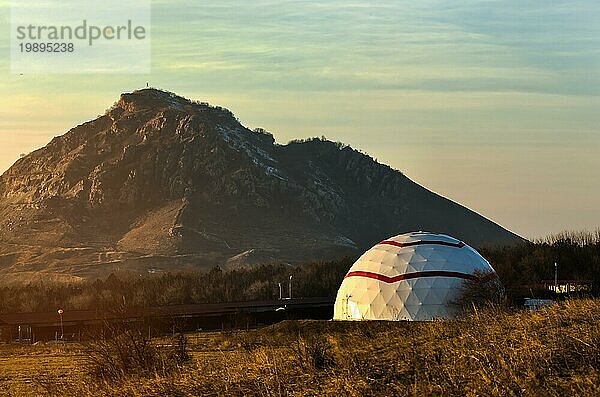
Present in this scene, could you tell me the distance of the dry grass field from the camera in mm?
16562

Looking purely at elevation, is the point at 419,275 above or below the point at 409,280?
above

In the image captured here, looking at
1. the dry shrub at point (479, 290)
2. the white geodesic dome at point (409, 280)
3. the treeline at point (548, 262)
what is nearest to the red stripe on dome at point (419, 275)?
the white geodesic dome at point (409, 280)

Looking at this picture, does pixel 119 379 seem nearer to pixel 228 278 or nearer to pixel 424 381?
pixel 424 381

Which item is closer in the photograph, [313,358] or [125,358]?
[313,358]

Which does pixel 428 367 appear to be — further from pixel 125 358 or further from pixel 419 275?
pixel 419 275

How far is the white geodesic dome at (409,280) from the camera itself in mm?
52906

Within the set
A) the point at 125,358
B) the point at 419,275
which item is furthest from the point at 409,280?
the point at 125,358

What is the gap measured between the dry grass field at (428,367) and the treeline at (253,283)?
54916 millimetres

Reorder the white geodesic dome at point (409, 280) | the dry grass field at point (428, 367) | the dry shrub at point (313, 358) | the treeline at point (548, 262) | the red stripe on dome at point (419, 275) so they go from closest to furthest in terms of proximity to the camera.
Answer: the dry grass field at point (428, 367) < the dry shrub at point (313, 358) < the white geodesic dome at point (409, 280) < the red stripe on dome at point (419, 275) < the treeline at point (548, 262)

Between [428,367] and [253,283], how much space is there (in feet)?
308

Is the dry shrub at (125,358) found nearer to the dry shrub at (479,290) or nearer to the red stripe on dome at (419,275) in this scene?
the red stripe on dome at (419,275)

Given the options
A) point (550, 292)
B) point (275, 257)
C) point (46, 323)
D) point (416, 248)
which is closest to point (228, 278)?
point (46, 323)

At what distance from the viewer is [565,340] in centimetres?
1870

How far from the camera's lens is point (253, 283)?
368ft
